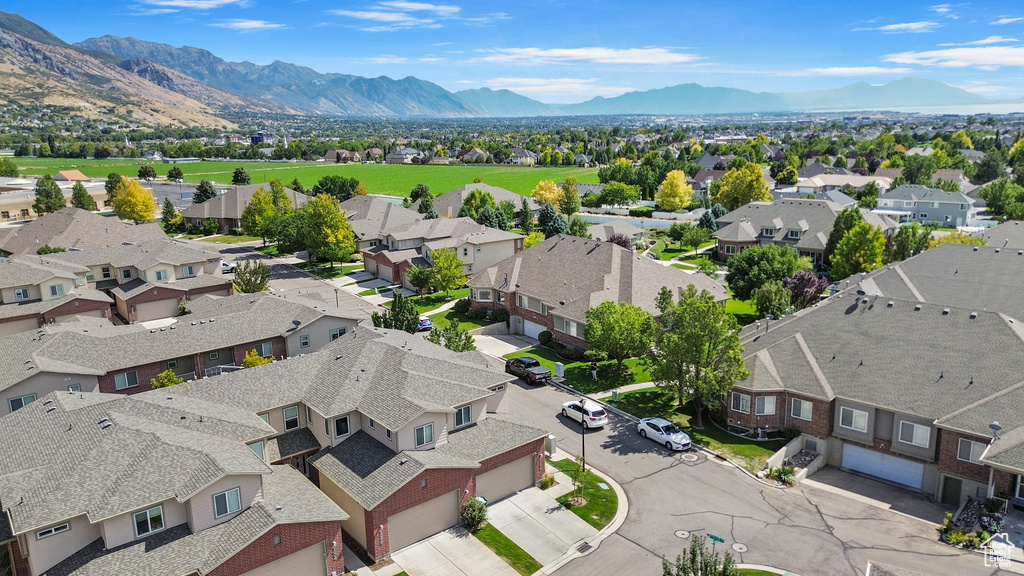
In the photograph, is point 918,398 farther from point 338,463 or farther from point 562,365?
point 338,463

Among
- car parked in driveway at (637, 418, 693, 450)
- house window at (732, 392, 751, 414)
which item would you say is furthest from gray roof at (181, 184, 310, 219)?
house window at (732, 392, 751, 414)

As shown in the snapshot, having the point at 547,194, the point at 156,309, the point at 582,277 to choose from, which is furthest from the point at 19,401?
the point at 547,194

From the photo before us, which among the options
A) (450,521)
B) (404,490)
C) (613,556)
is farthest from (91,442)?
(613,556)

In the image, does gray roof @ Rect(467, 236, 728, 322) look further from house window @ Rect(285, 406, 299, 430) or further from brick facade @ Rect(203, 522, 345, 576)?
brick facade @ Rect(203, 522, 345, 576)

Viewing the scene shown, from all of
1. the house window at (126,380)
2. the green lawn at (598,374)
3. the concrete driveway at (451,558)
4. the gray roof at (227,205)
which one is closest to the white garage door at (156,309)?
the house window at (126,380)

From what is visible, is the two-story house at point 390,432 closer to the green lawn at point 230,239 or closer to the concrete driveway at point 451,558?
the concrete driveway at point 451,558

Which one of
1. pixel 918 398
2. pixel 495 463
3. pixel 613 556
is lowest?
pixel 613 556
